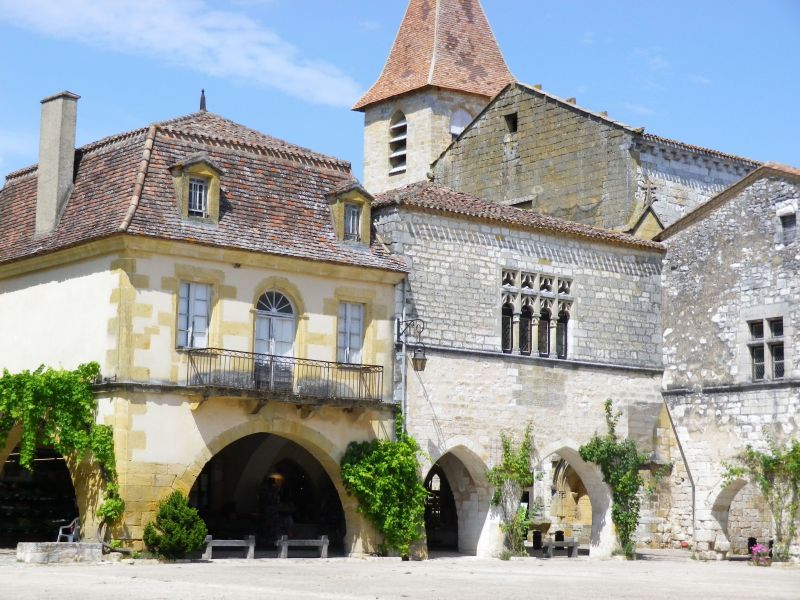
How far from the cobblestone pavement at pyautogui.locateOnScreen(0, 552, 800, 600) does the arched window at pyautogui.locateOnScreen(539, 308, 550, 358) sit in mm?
4525

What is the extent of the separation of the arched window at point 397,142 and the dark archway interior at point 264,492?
17494mm

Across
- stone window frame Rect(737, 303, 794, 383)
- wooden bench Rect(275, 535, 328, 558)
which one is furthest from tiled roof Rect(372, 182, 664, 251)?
wooden bench Rect(275, 535, 328, 558)

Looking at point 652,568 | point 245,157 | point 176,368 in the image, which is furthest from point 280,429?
point 652,568

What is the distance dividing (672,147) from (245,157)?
1165 centimetres

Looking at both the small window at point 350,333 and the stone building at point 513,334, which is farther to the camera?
the stone building at point 513,334

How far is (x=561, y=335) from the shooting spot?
30.8 metres

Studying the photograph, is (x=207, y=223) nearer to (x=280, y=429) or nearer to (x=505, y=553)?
(x=280, y=429)

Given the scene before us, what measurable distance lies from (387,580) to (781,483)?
10.4m

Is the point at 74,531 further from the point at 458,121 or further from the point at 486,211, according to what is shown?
the point at 458,121

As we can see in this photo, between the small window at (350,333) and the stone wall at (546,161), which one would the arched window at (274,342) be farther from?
the stone wall at (546,161)

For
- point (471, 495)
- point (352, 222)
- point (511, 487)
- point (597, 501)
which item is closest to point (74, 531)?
point (352, 222)

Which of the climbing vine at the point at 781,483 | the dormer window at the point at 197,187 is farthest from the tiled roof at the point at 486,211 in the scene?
the climbing vine at the point at 781,483

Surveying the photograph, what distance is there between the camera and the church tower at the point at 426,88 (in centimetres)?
4681

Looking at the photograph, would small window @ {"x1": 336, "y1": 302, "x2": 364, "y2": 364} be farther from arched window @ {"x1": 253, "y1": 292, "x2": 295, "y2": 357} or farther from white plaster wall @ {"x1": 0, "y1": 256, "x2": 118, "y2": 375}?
white plaster wall @ {"x1": 0, "y1": 256, "x2": 118, "y2": 375}
